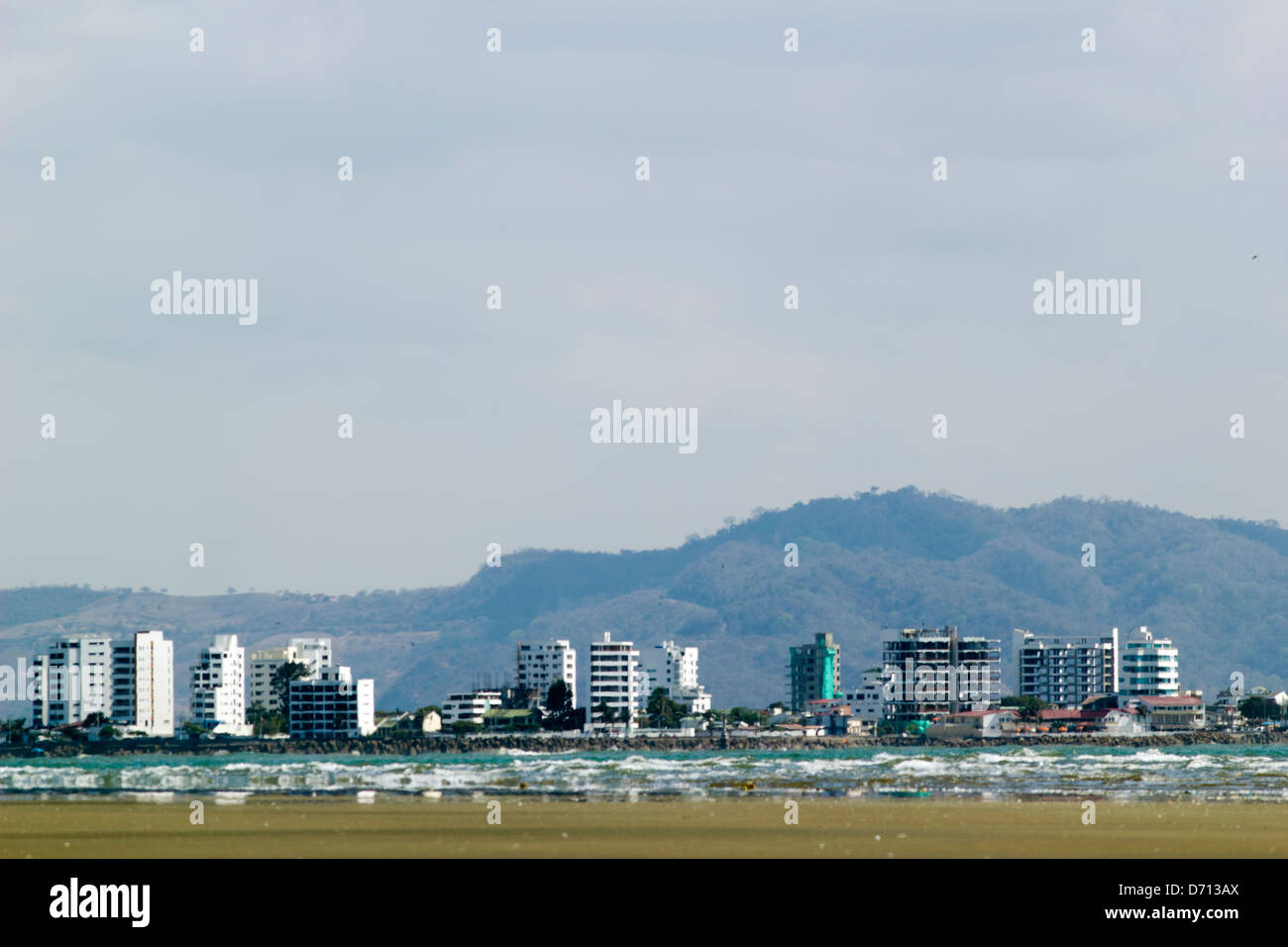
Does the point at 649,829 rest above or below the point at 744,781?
above

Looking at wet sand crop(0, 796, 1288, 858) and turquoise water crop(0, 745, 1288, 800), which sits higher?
wet sand crop(0, 796, 1288, 858)

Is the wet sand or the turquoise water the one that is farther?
the turquoise water

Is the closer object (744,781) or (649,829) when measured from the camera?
(649,829)

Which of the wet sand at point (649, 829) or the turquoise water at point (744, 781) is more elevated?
the wet sand at point (649, 829)

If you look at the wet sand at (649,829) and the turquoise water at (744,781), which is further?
the turquoise water at (744,781)
